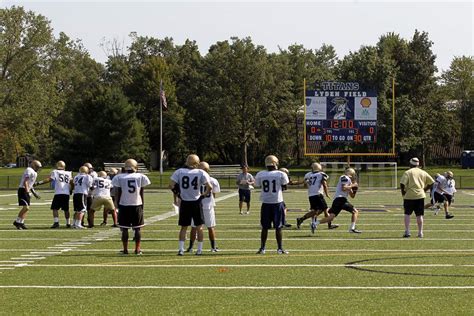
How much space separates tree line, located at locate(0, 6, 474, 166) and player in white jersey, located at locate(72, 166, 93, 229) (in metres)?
44.0

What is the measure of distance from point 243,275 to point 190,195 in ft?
9.66

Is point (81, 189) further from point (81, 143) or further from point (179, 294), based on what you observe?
point (81, 143)

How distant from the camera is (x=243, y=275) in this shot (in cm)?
1118

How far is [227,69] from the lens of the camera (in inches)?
2872

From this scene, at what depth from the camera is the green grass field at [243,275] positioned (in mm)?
8812

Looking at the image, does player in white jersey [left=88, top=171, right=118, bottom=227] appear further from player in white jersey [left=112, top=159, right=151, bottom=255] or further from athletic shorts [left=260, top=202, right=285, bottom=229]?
athletic shorts [left=260, top=202, right=285, bottom=229]

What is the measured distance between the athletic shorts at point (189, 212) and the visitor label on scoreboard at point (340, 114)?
92.2 feet

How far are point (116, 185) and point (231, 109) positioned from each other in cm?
5785

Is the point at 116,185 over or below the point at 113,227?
over

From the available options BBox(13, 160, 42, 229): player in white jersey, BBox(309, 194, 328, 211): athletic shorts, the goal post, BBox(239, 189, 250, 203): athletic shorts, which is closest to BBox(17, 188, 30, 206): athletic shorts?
BBox(13, 160, 42, 229): player in white jersey

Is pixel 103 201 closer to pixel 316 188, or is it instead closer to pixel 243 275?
pixel 316 188

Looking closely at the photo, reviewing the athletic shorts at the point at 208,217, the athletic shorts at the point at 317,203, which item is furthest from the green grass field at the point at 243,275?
the athletic shorts at the point at 317,203

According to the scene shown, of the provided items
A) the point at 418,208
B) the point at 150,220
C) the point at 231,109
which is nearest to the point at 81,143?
the point at 231,109

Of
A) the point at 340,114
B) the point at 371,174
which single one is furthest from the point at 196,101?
the point at 340,114
